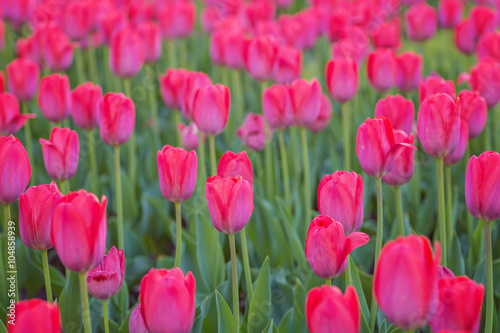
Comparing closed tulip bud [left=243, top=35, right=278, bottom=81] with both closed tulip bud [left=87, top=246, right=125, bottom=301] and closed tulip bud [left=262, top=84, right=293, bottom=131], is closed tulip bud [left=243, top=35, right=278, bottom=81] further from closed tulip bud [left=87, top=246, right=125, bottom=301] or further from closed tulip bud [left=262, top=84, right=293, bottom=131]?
closed tulip bud [left=87, top=246, right=125, bottom=301]

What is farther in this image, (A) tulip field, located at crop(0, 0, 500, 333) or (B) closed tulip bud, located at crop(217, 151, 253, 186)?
(B) closed tulip bud, located at crop(217, 151, 253, 186)

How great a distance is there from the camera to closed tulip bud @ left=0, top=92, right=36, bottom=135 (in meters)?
1.80

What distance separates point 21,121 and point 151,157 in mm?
733

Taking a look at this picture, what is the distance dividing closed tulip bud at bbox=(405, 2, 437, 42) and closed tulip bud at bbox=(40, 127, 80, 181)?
198cm

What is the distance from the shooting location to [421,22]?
2.95 meters

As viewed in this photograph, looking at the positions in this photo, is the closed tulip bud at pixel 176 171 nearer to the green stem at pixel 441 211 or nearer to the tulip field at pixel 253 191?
the tulip field at pixel 253 191

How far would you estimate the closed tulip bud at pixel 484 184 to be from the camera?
1229 millimetres

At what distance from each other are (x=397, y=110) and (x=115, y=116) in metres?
0.80

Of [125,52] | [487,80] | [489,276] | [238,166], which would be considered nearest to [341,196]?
[238,166]

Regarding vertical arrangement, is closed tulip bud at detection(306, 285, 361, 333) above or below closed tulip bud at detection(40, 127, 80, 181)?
below

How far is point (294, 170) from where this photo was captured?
2.47m

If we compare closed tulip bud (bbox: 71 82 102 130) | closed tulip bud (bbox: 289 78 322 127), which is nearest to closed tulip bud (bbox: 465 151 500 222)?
closed tulip bud (bbox: 289 78 322 127)

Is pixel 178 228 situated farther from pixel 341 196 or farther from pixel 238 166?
pixel 341 196

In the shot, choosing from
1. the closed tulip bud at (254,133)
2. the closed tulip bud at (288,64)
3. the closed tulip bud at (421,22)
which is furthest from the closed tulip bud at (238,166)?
the closed tulip bud at (421,22)
